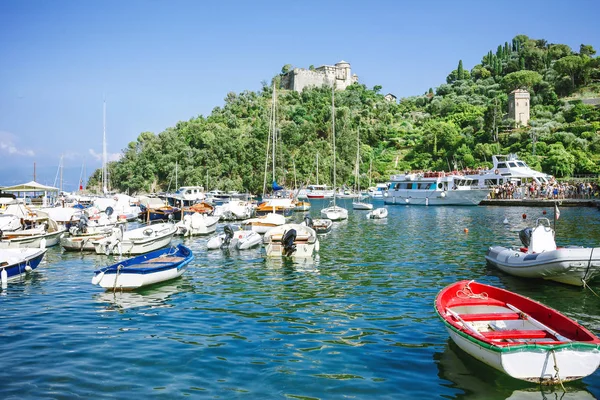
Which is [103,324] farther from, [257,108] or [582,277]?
[257,108]

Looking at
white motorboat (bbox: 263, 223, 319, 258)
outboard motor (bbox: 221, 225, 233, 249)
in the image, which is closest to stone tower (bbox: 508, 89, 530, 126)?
outboard motor (bbox: 221, 225, 233, 249)

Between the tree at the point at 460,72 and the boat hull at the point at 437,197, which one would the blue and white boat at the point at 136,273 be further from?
the tree at the point at 460,72

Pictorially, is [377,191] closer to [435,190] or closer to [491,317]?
[435,190]

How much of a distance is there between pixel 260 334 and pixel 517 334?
234 inches

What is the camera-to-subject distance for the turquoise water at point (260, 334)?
8.75m

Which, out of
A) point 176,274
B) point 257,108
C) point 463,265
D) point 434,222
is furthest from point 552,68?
point 176,274

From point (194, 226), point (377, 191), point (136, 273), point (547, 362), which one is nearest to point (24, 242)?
point (194, 226)

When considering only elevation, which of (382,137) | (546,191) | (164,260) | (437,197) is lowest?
(164,260)

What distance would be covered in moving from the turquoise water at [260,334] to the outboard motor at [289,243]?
1468 millimetres

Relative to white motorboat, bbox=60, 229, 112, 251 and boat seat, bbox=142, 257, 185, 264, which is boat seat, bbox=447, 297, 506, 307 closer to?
boat seat, bbox=142, 257, 185, 264

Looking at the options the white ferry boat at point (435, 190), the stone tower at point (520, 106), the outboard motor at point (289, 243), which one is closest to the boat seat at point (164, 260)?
the outboard motor at point (289, 243)

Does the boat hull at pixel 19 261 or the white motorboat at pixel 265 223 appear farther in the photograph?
the white motorboat at pixel 265 223

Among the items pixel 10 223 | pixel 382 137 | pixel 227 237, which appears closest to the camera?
pixel 227 237

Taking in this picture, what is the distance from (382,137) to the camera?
447 ft
